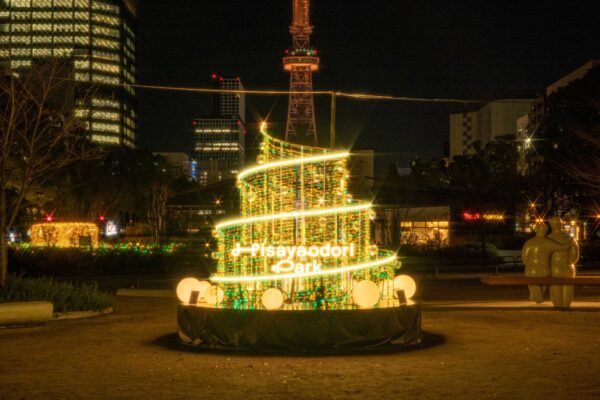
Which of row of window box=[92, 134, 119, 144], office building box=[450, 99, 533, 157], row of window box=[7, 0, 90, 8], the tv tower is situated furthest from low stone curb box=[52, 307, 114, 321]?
row of window box=[7, 0, 90, 8]

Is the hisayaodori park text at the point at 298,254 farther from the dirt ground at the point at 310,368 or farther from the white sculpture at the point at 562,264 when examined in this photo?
the white sculpture at the point at 562,264

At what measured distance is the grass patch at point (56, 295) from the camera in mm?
20891

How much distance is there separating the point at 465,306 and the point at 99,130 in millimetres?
176677

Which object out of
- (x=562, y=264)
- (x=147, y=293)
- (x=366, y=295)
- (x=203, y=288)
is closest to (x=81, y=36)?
(x=147, y=293)

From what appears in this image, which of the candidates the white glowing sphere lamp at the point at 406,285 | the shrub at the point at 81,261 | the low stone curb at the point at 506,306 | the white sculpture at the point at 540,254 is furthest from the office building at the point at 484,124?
the white glowing sphere lamp at the point at 406,285

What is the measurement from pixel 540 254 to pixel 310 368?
10.1m

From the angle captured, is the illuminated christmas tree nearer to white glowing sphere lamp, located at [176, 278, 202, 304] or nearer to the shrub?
white glowing sphere lamp, located at [176, 278, 202, 304]

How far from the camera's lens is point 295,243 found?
1571 cm

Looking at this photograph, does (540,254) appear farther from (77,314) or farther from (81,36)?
(81,36)

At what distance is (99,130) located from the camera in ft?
624

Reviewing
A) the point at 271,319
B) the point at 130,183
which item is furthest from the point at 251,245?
the point at 130,183

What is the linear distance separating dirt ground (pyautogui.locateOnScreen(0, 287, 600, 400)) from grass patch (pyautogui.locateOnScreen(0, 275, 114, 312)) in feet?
10.1

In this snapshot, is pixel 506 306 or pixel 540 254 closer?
pixel 540 254

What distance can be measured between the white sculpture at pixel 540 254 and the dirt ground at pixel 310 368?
283cm
